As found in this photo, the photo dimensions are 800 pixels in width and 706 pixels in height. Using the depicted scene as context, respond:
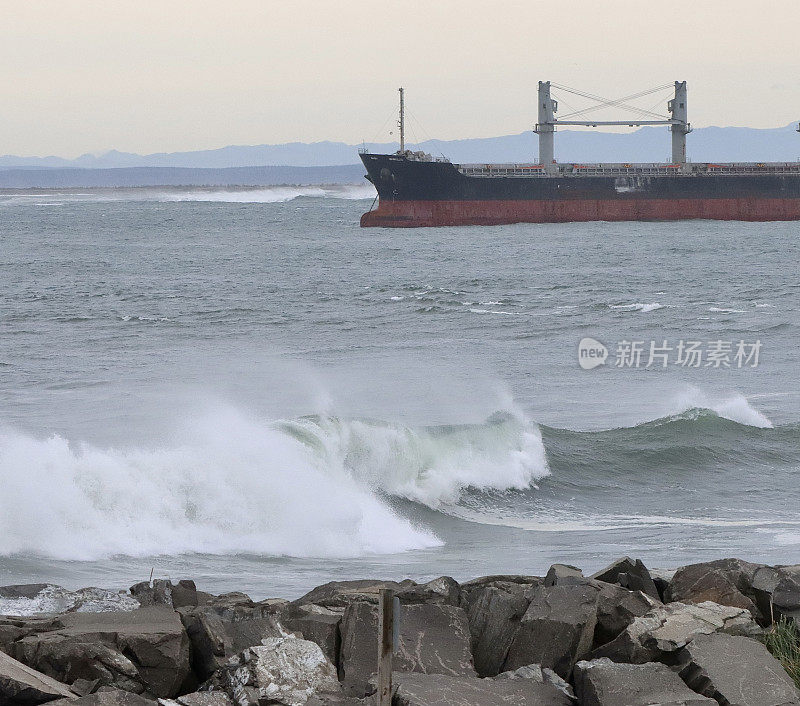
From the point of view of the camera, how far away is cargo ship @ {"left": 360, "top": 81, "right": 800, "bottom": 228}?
61.0m

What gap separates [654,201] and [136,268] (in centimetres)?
3364

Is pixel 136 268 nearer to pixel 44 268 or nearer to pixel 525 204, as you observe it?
pixel 44 268

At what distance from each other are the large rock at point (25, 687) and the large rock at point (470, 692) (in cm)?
127

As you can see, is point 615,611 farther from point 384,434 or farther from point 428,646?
point 384,434

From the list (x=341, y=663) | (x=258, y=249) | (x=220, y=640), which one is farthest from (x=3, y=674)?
(x=258, y=249)

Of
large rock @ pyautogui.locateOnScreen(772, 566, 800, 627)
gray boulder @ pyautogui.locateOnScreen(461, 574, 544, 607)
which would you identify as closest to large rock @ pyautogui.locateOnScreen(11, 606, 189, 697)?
gray boulder @ pyautogui.locateOnScreen(461, 574, 544, 607)

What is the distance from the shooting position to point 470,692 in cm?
412

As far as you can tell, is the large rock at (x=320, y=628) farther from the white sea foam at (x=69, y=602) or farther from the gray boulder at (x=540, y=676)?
the white sea foam at (x=69, y=602)

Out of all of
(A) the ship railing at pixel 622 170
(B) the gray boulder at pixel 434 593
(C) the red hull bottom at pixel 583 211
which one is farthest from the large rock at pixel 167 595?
(C) the red hull bottom at pixel 583 211

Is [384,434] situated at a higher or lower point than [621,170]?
lower

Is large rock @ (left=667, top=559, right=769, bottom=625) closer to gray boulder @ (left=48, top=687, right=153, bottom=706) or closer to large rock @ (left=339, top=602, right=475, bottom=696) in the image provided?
large rock @ (left=339, top=602, right=475, bottom=696)

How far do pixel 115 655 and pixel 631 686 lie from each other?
6.89 feet

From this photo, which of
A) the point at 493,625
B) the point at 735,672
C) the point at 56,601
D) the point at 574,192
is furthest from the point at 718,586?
the point at 574,192

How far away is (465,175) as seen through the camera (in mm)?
60281
